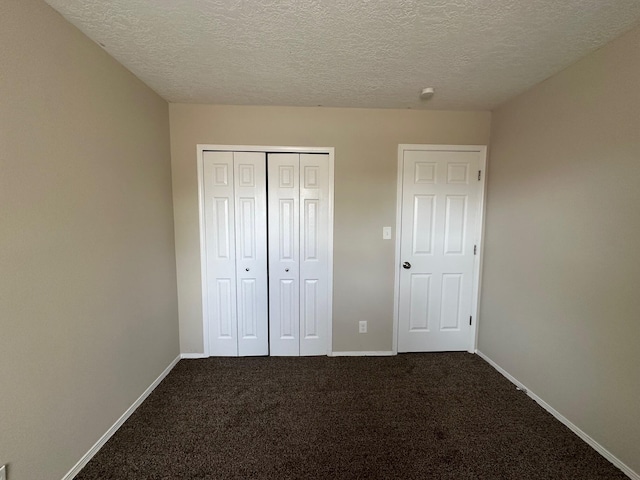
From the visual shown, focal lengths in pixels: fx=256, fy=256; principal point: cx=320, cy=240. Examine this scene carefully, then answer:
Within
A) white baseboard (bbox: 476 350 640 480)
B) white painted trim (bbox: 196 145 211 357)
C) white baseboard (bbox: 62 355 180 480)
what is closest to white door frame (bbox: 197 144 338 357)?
white painted trim (bbox: 196 145 211 357)

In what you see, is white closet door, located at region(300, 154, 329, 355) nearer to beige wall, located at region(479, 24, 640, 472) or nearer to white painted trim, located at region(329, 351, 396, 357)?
white painted trim, located at region(329, 351, 396, 357)

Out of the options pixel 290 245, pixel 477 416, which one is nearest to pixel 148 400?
pixel 290 245

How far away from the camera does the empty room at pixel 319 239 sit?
1.23m

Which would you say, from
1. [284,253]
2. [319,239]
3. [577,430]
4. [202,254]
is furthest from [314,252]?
[577,430]

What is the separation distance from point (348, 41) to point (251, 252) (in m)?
1.79

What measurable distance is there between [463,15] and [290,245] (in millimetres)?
1934

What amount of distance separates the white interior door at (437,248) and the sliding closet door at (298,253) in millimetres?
783

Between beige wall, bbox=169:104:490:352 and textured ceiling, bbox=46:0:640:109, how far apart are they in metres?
0.29

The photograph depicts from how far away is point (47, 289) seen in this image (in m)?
1.21

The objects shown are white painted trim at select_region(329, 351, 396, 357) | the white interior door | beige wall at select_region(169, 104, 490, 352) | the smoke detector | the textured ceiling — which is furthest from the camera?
white painted trim at select_region(329, 351, 396, 357)

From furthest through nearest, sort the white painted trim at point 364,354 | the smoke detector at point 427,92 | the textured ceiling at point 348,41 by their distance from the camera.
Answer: the white painted trim at point 364,354 < the smoke detector at point 427,92 < the textured ceiling at point 348,41

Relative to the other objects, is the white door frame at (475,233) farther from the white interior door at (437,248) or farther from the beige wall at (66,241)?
the beige wall at (66,241)

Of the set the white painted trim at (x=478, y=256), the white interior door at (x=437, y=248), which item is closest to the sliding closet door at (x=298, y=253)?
the white interior door at (x=437, y=248)

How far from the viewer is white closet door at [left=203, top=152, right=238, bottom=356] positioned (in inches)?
93.0
